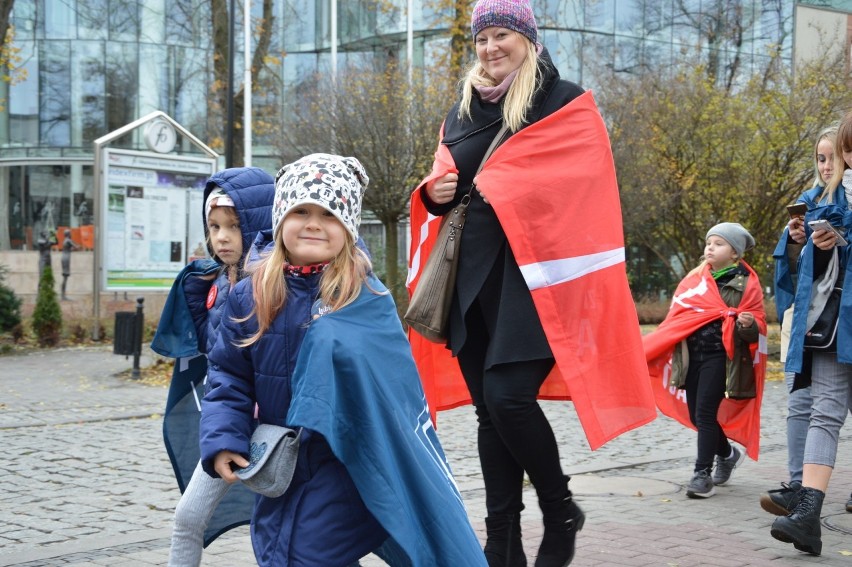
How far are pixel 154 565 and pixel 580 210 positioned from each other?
2270mm

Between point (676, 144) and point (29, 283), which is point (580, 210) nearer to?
point (676, 144)

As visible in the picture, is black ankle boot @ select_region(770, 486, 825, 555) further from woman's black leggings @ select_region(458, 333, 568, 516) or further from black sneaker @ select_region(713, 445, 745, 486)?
black sneaker @ select_region(713, 445, 745, 486)

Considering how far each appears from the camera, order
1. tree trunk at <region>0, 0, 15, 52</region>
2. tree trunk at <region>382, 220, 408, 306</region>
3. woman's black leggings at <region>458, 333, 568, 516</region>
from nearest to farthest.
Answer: woman's black leggings at <region>458, 333, 568, 516</region> < tree trunk at <region>0, 0, 15, 52</region> < tree trunk at <region>382, 220, 408, 306</region>

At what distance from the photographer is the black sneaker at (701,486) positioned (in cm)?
629

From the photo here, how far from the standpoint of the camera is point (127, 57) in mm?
39281

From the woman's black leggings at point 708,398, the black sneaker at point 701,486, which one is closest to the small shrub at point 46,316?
the woman's black leggings at point 708,398

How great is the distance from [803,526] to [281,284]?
2.78 metres

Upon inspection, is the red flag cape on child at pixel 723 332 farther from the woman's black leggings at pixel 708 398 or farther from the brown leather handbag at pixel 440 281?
the brown leather handbag at pixel 440 281

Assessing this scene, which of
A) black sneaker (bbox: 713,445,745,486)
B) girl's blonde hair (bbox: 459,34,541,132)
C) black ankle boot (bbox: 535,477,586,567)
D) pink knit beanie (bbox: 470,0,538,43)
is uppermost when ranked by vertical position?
pink knit beanie (bbox: 470,0,538,43)

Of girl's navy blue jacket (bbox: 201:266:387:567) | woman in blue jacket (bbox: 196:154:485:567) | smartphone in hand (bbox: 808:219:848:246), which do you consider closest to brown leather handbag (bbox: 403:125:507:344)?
woman in blue jacket (bbox: 196:154:485:567)

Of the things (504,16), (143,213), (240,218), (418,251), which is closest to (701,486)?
(418,251)

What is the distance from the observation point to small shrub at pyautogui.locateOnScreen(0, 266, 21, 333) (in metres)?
16.5

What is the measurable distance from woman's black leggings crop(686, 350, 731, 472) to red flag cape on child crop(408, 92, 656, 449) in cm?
253

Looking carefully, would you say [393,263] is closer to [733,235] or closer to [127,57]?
[733,235]
